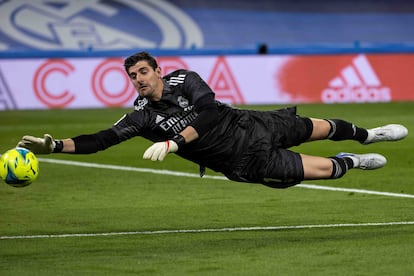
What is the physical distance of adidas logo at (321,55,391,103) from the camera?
85.8 feet

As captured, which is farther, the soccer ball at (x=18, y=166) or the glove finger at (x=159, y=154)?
the soccer ball at (x=18, y=166)

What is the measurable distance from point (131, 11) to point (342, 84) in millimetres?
10327

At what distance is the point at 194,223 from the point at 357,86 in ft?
53.1

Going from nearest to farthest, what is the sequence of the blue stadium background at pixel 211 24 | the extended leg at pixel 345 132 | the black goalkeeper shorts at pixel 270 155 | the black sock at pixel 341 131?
1. the black goalkeeper shorts at pixel 270 155
2. the extended leg at pixel 345 132
3. the black sock at pixel 341 131
4. the blue stadium background at pixel 211 24

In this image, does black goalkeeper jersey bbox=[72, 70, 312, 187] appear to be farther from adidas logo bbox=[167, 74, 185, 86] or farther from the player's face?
the player's face

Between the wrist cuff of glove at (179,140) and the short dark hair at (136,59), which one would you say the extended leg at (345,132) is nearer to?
the wrist cuff of glove at (179,140)

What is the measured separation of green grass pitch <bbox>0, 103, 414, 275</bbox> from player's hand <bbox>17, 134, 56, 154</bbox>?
0.87m

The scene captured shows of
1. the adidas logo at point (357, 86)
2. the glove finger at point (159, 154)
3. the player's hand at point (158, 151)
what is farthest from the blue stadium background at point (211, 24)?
the glove finger at point (159, 154)

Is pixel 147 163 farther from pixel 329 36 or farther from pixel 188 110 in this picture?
pixel 329 36

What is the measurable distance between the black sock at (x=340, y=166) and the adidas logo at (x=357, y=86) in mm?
15577

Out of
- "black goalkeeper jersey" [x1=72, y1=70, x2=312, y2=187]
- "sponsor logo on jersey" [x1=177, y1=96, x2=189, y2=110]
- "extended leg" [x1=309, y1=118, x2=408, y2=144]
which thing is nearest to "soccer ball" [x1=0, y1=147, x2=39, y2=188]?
"black goalkeeper jersey" [x1=72, y1=70, x2=312, y2=187]

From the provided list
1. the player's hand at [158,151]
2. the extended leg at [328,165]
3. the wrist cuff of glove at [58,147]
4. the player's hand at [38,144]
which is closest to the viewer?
the player's hand at [158,151]

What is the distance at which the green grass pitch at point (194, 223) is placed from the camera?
8609mm

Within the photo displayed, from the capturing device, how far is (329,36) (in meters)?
35.5
